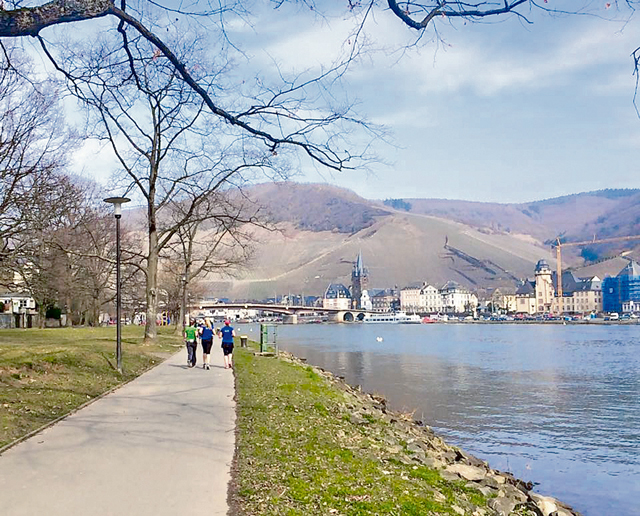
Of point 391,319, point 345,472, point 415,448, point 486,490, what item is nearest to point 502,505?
point 486,490

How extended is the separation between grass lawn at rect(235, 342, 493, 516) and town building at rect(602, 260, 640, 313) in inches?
7453

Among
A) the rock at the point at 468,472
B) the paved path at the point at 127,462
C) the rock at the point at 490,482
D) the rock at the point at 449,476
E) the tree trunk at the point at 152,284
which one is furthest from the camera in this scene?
the tree trunk at the point at 152,284

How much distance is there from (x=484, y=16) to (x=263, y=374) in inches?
595

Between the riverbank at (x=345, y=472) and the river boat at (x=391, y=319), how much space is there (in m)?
160

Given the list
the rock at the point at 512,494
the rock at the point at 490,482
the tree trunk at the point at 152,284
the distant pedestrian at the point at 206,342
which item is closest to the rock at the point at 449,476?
the rock at the point at 490,482

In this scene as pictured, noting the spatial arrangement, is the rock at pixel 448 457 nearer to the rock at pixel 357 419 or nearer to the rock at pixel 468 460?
the rock at pixel 468 460

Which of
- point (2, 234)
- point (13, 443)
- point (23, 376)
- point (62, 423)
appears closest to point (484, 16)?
point (13, 443)

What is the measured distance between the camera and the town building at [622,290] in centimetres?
18600

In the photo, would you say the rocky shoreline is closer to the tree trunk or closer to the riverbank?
the riverbank

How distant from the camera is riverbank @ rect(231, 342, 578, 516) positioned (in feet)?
22.3

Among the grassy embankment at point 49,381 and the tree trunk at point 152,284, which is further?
the tree trunk at point 152,284

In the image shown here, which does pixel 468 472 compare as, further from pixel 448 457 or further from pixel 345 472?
pixel 345 472

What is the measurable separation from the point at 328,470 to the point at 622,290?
199416mm

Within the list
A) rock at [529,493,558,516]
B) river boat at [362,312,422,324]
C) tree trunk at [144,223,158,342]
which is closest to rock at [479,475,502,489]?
rock at [529,493,558,516]
